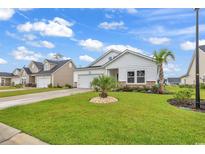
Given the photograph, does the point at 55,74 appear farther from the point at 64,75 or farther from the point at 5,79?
the point at 5,79

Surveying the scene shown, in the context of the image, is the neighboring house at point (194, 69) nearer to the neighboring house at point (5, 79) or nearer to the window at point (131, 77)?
the window at point (131, 77)

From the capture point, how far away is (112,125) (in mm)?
6168

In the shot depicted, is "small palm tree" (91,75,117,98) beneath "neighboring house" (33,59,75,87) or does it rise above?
beneath

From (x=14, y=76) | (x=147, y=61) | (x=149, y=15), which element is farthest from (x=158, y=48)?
(x=14, y=76)

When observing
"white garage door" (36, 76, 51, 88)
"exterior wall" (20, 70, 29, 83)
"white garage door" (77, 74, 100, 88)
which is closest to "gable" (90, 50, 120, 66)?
"white garage door" (77, 74, 100, 88)

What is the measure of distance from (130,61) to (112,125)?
1409cm

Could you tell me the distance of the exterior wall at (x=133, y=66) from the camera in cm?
1823

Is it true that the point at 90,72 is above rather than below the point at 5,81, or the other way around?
above

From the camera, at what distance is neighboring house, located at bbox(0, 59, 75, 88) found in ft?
96.9

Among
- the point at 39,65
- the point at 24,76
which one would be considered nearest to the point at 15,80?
the point at 24,76

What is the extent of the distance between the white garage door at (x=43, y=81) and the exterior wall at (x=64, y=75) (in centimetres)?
98

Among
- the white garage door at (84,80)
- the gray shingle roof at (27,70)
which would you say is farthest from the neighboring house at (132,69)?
the gray shingle roof at (27,70)

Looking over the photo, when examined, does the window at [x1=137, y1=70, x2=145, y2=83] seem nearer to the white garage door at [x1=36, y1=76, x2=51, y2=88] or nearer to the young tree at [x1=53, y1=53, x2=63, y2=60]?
the white garage door at [x1=36, y1=76, x2=51, y2=88]
